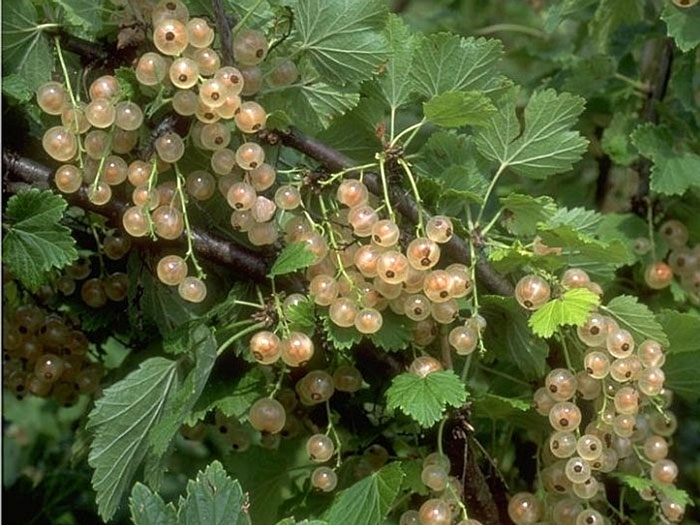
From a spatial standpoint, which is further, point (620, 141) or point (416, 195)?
point (620, 141)

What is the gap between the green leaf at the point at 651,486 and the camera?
831mm

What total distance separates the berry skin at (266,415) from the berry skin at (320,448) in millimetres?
29

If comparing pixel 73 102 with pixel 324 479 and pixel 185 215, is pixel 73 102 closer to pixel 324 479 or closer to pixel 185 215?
pixel 185 215

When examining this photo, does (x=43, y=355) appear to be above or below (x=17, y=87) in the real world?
below

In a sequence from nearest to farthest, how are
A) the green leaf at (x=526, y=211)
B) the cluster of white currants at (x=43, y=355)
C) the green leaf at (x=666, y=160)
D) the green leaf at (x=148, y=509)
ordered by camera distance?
the green leaf at (x=148, y=509), the green leaf at (x=526, y=211), the cluster of white currants at (x=43, y=355), the green leaf at (x=666, y=160)

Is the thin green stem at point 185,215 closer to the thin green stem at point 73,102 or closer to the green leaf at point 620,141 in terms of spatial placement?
the thin green stem at point 73,102

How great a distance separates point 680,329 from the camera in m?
0.86

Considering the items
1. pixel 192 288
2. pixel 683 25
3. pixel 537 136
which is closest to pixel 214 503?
pixel 192 288

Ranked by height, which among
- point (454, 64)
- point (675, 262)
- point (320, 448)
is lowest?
point (675, 262)

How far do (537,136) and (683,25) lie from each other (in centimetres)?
21

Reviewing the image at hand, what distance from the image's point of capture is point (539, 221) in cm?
82

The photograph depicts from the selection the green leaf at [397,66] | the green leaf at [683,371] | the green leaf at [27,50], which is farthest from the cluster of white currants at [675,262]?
the green leaf at [27,50]

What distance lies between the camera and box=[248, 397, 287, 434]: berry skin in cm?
79

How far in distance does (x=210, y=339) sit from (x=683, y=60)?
616 millimetres
